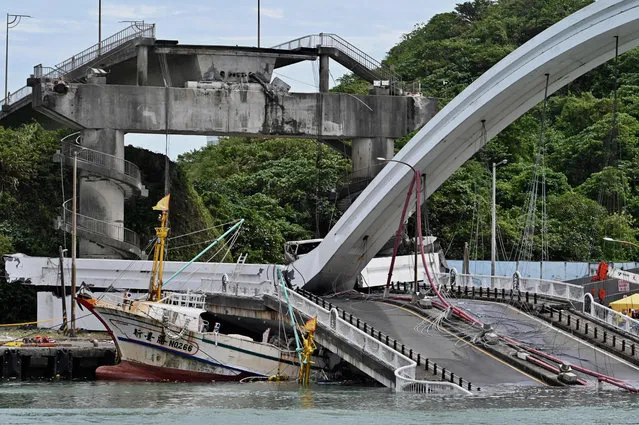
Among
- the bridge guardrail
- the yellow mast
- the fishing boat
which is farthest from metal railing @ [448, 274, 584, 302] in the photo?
the yellow mast

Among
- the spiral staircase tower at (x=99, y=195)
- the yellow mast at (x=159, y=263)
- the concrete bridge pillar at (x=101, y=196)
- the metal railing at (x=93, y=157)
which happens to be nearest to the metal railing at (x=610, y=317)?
the yellow mast at (x=159, y=263)

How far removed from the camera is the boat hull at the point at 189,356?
55031mm

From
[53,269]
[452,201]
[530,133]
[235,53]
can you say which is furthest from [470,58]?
[53,269]

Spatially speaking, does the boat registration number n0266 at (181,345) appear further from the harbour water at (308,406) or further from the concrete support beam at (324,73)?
the concrete support beam at (324,73)

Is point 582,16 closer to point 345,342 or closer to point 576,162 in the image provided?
point 345,342

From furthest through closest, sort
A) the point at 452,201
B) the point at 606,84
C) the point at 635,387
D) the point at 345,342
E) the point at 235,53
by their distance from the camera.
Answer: the point at 606,84, the point at 452,201, the point at 235,53, the point at 345,342, the point at 635,387

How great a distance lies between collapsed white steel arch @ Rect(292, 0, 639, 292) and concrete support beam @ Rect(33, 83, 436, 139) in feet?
34.5

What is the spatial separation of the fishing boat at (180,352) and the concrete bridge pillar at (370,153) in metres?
20.3

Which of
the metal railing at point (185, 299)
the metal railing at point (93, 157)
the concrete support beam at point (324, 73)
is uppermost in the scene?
the concrete support beam at point (324, 73)

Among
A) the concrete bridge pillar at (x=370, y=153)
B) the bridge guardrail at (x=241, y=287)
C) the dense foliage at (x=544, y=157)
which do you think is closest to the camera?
the bridge guardrail at (x=241, y=287)

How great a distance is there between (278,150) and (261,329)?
4799 centimetres

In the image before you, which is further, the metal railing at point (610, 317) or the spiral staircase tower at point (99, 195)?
the spiral staircase tower at point (99, 195)

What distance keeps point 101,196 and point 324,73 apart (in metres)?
13.7

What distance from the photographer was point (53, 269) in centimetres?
6581
